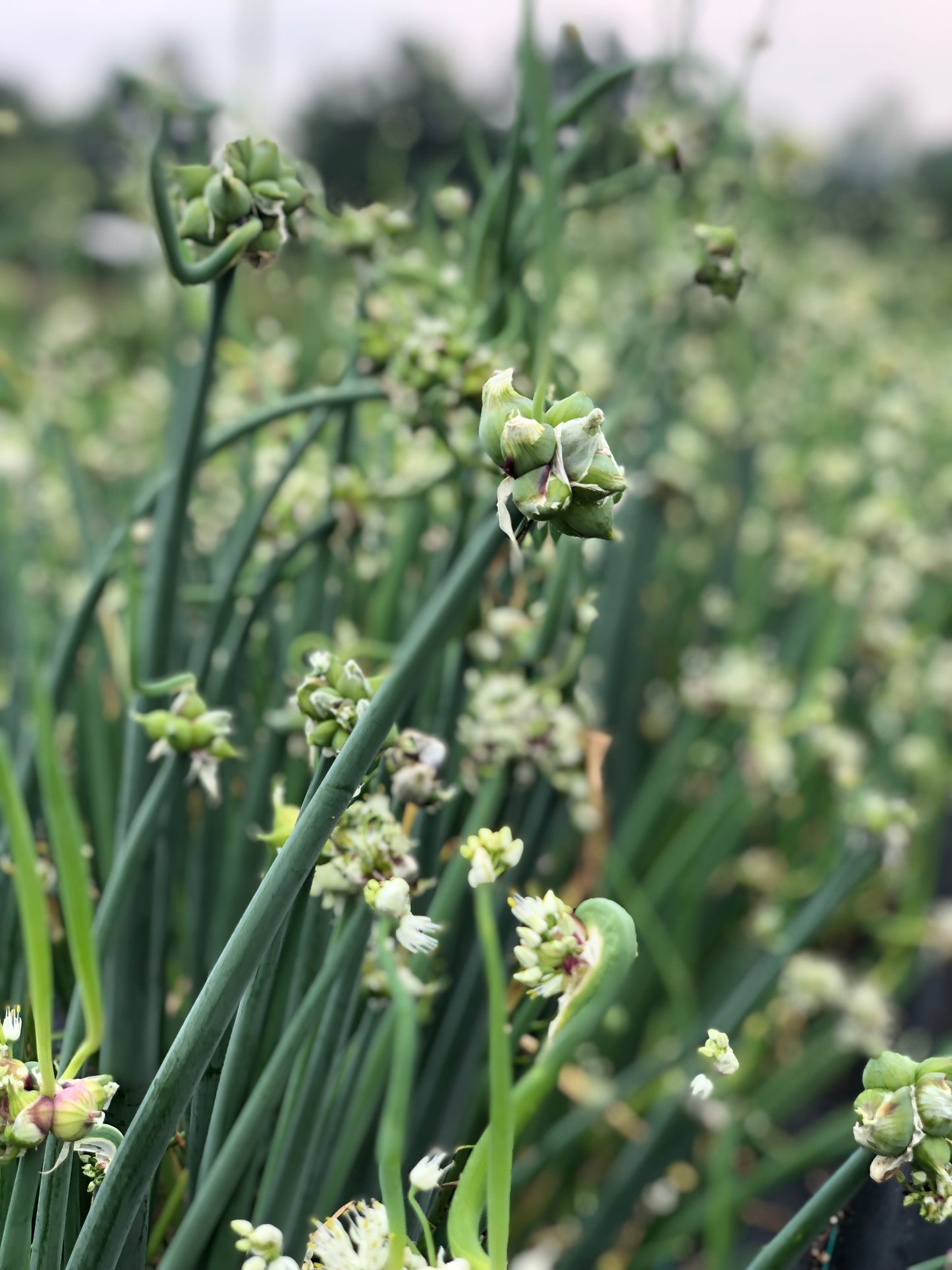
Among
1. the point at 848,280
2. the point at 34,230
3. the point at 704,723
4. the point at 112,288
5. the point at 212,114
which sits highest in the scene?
the point at 112,288

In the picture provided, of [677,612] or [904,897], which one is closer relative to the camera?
[904,897]

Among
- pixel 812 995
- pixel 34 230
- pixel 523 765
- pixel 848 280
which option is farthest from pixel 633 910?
pixel 34 230

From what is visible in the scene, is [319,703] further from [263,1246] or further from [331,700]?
[263,1246]

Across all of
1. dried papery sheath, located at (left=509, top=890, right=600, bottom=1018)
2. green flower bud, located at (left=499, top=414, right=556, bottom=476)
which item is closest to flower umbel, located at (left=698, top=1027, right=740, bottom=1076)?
dried papery sheath, located at (left=509, top=890, right=600, bottom=1018)

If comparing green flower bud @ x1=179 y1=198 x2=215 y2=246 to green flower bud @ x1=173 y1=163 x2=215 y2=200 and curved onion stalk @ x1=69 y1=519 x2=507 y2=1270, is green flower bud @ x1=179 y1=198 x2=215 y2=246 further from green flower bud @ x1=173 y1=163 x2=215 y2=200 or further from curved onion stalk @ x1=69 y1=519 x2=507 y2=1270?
curved onion stalk @ x1=69 y1=519 x2=507 y2=1270

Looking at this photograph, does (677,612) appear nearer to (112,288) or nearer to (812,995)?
(812,995)

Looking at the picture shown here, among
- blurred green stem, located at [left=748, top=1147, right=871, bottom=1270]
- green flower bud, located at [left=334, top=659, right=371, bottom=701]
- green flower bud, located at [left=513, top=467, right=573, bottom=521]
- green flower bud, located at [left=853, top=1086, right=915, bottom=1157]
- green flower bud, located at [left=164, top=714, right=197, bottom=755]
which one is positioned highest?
green flower bud, located at [left=513, top=467, right=573, bottom=521]

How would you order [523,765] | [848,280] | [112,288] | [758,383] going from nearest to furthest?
[523,765]
[758,383]
[848,280]
[112,288]

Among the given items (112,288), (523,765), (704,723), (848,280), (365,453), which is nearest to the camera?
(523,765)
